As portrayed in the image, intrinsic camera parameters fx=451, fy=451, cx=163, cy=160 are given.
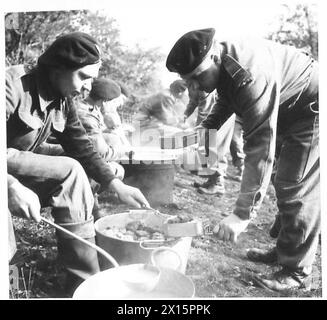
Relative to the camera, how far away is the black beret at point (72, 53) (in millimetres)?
2814

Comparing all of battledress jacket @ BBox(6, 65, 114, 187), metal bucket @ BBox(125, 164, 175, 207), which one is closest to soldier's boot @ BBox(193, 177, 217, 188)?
metal bucket @ BBox(125, 164, 175, 207)

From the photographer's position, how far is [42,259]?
10.1ft

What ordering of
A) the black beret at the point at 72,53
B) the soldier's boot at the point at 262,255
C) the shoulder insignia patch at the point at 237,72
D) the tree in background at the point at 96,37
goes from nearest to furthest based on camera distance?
the shoulder insignia patch at the point at 237,72
the black beret at the point at 72,53
the soldier's boot at the point at 262,255
the tree in background at the point at 96,37

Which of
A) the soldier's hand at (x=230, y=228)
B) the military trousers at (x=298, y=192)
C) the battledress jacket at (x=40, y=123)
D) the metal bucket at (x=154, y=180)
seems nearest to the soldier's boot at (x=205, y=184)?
the metal bucket at (x=154, y=180)

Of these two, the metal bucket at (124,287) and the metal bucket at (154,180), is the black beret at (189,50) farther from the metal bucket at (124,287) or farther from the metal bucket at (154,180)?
the metal bucket at (124,287)

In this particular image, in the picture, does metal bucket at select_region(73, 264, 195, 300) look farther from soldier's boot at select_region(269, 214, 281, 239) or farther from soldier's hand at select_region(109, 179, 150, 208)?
soldier's boot at select_region(269, 214, 281, 239)

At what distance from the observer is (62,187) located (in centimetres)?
296

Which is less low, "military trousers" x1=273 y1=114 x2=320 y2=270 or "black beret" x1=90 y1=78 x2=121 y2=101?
"black beret" x1=90 y1=78 x2=121 y2=101

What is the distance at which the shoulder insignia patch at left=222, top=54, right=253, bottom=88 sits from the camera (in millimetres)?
2658

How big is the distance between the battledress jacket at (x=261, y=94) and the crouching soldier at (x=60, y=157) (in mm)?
772

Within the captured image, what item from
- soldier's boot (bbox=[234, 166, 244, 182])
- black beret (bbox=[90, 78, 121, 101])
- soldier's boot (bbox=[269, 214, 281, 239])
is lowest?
soldier's boot (bbox=[269, 214, 281, 239])
